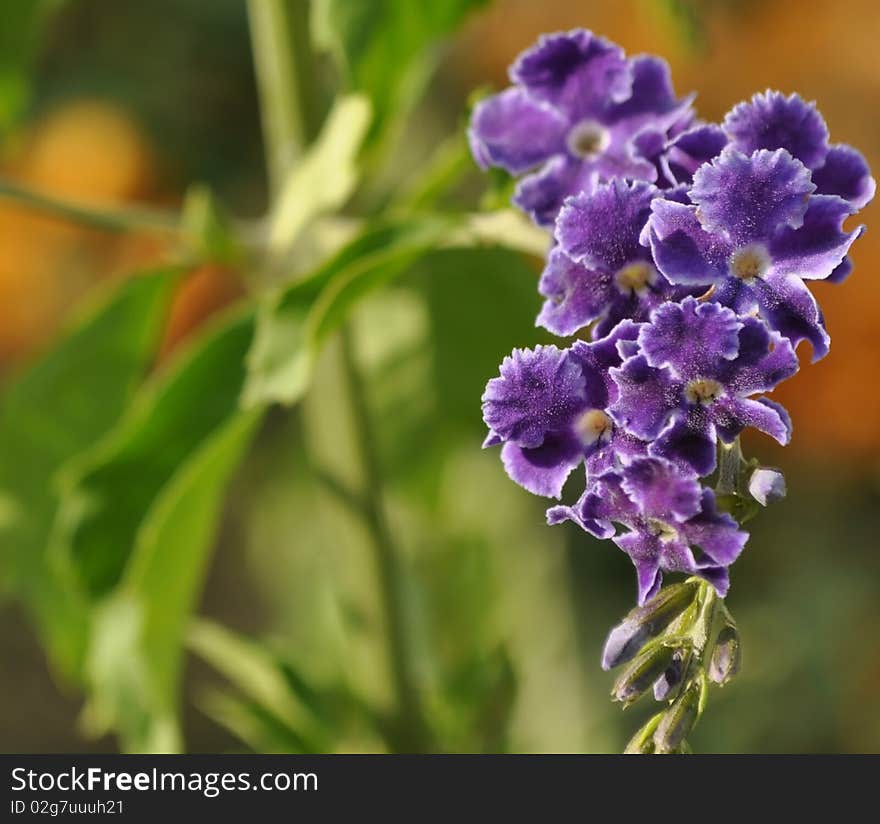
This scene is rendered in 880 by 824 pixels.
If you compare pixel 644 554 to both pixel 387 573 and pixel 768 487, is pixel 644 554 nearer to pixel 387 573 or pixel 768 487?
pixel 768 487

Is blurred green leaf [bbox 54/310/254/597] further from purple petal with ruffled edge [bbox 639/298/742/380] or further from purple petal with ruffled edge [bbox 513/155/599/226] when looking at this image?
purple petal with ruffled edge [bbox 639/298/742/380]

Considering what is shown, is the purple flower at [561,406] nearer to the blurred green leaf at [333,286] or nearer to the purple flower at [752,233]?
the purple flower at [752,233]

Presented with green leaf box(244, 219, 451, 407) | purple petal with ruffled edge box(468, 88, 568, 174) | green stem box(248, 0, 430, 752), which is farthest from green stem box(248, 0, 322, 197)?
purple petal with ruffled edge box(468, 88, 568, 174)

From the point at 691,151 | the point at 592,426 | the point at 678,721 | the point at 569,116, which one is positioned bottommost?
the point at 678,721

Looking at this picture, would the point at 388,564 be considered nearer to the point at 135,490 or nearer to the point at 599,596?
the point at 135,490

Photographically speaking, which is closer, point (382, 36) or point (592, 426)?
point (592, 426)

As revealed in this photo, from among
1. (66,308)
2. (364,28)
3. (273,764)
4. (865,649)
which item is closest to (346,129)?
(364,28)

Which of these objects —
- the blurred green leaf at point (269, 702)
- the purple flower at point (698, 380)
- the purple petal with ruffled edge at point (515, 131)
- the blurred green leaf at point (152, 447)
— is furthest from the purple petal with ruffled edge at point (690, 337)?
the blurred green leaf at point (269, 702)

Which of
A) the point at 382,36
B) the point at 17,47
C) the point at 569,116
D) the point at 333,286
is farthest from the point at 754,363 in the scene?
the point at 17,47
